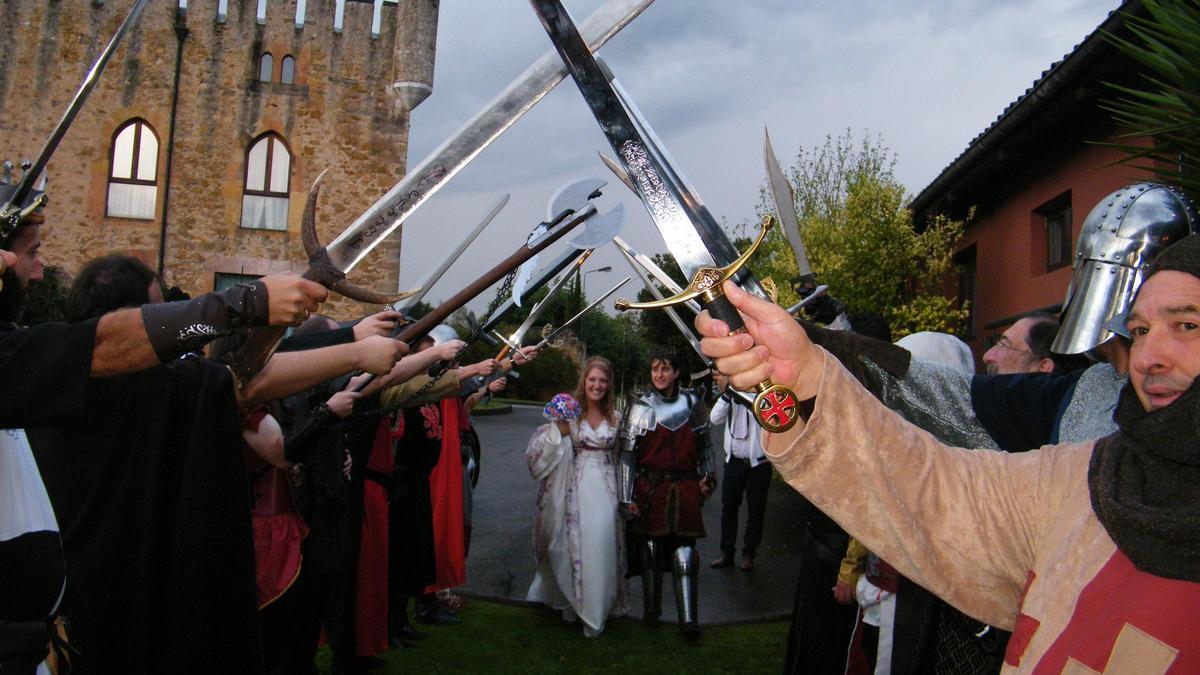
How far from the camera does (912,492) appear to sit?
1.63 meters

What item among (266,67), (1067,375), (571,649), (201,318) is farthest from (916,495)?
(266,67)

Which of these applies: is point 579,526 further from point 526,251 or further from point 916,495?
point 916,495

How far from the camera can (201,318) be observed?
6.56 ft

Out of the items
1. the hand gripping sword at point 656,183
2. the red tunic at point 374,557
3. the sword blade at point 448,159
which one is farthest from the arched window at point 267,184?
the hand gripping sword at point 656,183

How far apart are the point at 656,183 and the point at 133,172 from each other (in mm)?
20679

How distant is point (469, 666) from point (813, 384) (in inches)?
177

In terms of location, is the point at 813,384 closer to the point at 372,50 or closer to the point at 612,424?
the point at 612,424

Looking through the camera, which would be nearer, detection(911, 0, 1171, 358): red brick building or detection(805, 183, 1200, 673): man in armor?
detection(805, 183, 1200, 673): man in armor

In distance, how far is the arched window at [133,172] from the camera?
62.7ft

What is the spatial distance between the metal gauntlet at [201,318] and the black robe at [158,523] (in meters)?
0.65

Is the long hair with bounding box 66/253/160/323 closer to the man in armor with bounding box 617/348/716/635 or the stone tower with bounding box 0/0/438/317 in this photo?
the man in armor with bounding box 617/348/716/635

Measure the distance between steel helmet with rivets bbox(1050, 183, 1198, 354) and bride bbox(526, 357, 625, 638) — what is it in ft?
14.6

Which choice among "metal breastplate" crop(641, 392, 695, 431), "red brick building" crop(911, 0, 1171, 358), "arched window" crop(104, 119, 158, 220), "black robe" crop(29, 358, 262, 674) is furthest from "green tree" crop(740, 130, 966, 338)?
"arched window" crop(104, 119, 158, 220)

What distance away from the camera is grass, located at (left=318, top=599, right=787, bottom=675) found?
5559mm
